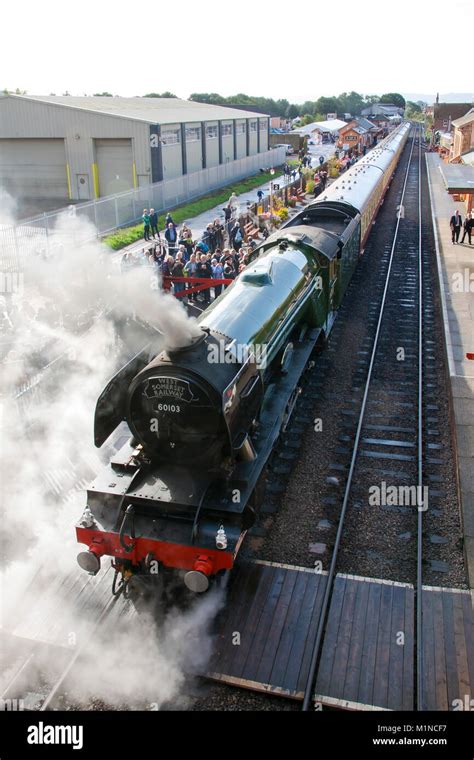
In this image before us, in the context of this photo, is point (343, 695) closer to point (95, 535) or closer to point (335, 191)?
point (95, 535)

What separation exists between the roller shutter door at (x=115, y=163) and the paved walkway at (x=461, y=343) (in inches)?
578

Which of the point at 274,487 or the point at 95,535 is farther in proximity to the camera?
the point at 274,487

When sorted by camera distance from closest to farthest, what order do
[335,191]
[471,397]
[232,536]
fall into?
[232,536] → [471,397] → [335,191]

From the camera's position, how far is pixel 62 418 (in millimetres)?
10188

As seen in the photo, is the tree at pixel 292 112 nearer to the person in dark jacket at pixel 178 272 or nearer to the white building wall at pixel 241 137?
the white building wall at pixel 241 137

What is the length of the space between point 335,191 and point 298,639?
15.3 m

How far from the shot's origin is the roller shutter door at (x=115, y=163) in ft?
96.1

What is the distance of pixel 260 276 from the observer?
27.6ft

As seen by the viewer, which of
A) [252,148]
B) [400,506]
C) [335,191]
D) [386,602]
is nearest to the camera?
[386,602]

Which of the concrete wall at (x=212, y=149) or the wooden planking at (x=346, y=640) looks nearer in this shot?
the wooden planking at (x=346, y=640)

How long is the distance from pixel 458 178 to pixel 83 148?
18.5 meters

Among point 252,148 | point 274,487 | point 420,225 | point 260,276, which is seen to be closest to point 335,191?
point 420,225

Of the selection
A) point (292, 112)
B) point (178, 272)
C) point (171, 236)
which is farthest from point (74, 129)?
point (292, 112)

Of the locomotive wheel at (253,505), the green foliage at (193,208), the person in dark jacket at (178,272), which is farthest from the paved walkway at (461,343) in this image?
the green foliage at (193,208)
